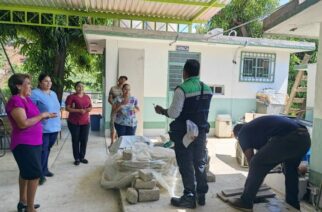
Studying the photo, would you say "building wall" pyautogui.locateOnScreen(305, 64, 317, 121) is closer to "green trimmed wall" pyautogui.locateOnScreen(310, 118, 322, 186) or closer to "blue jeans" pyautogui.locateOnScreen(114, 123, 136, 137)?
"green trimmed wall" pyautogui.locateOnScreen(310, 118, 322, 186)

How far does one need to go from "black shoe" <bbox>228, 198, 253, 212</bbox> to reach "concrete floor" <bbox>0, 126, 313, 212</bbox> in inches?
2.4

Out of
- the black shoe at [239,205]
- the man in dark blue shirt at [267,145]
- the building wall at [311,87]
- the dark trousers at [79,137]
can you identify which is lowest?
the black shoe at [239,205]

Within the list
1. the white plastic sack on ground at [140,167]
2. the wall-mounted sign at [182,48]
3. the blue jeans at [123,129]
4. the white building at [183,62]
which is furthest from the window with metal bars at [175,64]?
the white plastic sack on ground at [140,167]

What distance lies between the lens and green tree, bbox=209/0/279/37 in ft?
44.0

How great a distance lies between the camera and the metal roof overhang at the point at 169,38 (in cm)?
734

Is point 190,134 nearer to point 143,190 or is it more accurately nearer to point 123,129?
point 143,190

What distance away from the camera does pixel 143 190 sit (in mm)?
3467

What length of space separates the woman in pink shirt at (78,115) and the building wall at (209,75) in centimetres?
289

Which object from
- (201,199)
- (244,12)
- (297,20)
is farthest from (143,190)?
(244,12)

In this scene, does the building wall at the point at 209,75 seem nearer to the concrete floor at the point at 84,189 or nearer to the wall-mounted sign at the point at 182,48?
the wall-mounted sign at the point at 182,48

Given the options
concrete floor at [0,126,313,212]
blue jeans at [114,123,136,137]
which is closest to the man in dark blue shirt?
concrete floor at [0,126,313,212]

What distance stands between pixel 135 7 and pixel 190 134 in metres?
3.69

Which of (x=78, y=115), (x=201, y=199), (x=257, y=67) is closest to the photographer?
(x=201, y=199)

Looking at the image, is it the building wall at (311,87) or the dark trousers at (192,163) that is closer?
the dark trousers at (192,163)
